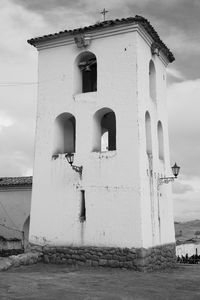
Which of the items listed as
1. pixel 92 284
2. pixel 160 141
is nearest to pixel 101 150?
pixel 160 141

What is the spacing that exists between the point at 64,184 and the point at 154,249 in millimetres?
3485

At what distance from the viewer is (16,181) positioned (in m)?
18.9

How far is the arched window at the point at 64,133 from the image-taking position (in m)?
13.9

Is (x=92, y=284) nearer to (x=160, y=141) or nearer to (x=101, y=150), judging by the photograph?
(x=101, y=150)

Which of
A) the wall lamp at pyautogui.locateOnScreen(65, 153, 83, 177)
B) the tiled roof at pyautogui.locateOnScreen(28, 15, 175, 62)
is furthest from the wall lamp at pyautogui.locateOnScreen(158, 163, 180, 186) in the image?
the tiled roof at pyautogui.locateOnScreen(28, 15, 175, 62)

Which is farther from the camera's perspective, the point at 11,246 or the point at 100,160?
the point at 11,246

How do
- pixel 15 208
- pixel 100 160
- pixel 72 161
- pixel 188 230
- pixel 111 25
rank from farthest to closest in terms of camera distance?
pixel 188 230
pixel 15 208
pixel 111 25
pixel 100 160
pixel 72 161

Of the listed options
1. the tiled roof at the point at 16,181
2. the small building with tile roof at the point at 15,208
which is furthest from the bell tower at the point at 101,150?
the small building with tile roof at the point at 15,208

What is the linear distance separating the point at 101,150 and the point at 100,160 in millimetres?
651

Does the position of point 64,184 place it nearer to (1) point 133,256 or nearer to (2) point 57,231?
(2) point 57,231

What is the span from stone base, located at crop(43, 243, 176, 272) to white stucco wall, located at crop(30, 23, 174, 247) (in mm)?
219

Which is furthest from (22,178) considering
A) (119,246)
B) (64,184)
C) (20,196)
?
(119,246)

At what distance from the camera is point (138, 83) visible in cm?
1281

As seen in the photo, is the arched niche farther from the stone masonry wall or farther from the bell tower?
the stone masonry wall
